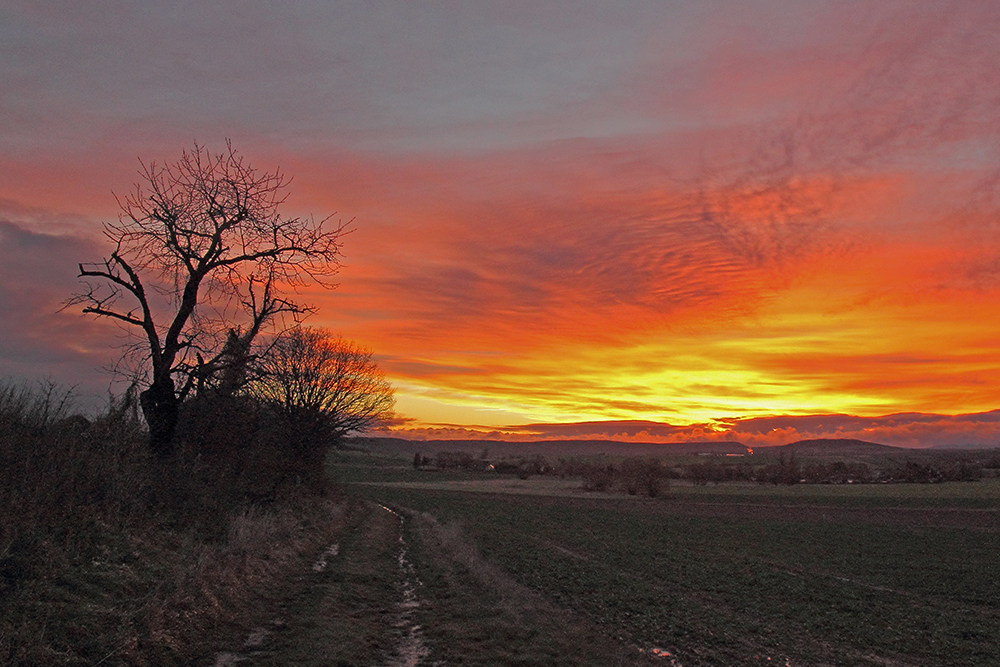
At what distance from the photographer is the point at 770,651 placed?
12445 millimetres

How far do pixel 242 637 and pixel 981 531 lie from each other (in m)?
48.1

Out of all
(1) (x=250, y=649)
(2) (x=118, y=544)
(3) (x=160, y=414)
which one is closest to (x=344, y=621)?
(1) (x=250, y=649)

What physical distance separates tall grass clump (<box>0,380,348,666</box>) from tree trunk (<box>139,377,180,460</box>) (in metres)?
0.39

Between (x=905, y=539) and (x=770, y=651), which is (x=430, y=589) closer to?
(x=770, y=651)

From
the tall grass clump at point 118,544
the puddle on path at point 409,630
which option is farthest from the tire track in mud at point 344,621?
the tall grass clump at point 118,544

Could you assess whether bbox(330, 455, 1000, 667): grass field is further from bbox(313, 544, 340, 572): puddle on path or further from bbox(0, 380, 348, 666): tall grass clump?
bbox(0, 380, 348, 666): tall grass clump

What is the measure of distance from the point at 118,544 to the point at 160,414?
7400 mm

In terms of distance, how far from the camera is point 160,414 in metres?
18.2

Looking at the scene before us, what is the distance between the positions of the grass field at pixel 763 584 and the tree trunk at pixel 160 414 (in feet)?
28.8

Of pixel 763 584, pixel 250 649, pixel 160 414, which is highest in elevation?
pixel 160 414

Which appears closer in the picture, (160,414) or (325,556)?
(160,414)

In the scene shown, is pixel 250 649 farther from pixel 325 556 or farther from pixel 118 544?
pixel 325 556

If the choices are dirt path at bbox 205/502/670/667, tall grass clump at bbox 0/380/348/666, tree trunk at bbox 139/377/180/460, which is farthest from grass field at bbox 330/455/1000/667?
A: tree trunk at bbox 139/377/180/460

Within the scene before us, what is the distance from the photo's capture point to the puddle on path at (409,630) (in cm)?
1000
